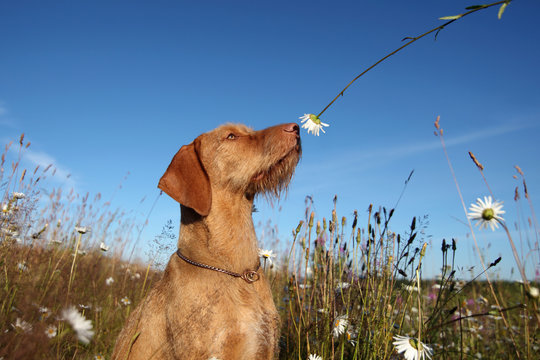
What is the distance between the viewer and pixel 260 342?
97.3 inches

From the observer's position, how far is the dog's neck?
2744 millimetres

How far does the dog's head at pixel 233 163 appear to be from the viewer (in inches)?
116

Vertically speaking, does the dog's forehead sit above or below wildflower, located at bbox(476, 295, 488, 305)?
above

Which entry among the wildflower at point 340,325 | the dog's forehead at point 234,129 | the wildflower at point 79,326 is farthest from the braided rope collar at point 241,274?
the wildflower at point 79,326

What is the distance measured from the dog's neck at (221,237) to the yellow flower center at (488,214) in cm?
169

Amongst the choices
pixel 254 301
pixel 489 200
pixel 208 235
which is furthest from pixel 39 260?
pixel 489 200

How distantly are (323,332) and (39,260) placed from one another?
3.44 metres

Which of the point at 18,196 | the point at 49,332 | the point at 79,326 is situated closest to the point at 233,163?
the point at 49,332

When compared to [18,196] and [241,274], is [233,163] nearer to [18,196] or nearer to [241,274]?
[241,274]

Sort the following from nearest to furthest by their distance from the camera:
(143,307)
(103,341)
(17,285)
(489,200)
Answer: (489,200) < (143,307) < (17,285) < (103,341)

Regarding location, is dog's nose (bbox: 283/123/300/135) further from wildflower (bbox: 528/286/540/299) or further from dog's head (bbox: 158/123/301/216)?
wildflower (bbox: 528/286/540/299)

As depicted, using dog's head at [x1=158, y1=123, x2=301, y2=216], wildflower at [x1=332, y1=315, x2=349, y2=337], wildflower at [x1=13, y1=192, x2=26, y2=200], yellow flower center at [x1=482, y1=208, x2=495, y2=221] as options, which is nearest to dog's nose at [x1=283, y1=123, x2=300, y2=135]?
dog's head at [x1=158, y1=123, x2=301, y2=216]

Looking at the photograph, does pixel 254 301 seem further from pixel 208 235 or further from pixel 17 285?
pixel 17 285

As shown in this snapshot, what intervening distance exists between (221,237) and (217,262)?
0.22 metres
